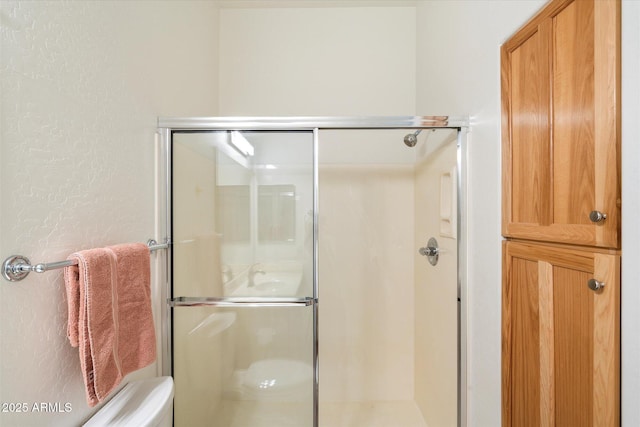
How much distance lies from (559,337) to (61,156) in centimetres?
152

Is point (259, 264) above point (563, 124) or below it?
below

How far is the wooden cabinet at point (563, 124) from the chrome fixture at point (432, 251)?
659 mm

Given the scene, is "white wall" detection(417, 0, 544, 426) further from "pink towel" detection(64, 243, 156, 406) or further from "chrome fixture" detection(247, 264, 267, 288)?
"pink towel" detection(64, 243, 156, 406)

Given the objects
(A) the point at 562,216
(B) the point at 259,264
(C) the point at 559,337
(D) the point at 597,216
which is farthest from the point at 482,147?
(B) the point at 259,264

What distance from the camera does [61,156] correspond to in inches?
36.2

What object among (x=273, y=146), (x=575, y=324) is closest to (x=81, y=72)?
(x=273, y=146)

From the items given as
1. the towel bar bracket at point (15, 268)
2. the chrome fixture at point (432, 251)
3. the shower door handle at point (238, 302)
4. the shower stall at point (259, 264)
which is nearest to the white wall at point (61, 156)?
the towel bar bracket at point (15, 268)

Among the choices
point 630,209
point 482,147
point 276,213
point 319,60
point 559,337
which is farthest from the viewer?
point 319,60

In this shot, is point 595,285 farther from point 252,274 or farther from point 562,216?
point 252,274

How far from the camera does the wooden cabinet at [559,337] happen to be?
2.38 ft

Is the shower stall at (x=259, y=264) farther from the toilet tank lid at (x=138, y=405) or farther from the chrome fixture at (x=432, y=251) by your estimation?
the toilet tank lid at (x=138, y=405)

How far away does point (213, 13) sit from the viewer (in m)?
2.13

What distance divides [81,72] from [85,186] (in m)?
0.35

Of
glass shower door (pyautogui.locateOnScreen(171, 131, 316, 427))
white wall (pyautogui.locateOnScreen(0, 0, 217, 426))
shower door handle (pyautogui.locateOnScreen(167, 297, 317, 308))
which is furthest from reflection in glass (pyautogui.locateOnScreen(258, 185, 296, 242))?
white wall (pyautogui.locateOnScreen(0, 0, 217, 426))
